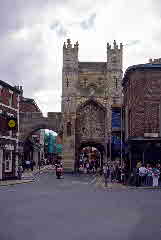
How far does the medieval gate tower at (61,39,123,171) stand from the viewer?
234ft

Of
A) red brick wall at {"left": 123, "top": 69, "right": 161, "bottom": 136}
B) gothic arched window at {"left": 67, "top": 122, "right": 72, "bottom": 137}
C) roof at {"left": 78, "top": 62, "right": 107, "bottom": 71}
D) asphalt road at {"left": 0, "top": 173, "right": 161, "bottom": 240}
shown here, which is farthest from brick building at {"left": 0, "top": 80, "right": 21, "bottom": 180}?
roof at {"left": 78, "top": 62, "right": 107, "bottom": 71}

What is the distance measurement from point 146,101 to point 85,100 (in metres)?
39.4

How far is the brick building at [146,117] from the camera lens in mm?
33281

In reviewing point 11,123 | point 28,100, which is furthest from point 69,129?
point 11,123

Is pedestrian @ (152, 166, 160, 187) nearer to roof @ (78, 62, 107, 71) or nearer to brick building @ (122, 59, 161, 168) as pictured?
brick building @ (122, 59, 161, 168)

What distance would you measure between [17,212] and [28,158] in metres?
71.8

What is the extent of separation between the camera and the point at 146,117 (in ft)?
110

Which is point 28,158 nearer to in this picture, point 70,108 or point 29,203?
point 70,108

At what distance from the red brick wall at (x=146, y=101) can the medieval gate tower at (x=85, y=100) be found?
1457 inches

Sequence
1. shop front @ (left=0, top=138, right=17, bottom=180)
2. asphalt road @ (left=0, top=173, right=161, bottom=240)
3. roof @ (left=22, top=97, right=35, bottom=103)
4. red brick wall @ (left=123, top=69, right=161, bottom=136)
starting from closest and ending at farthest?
asphalt road @ (left=0, top=173, right=161, bottom=240), red brick wall @ (left=123, top=69, right=161, bottom=136), shop front @ (left=0, top=138, right=17, bottom=180), roof @ (left=22, top=97, right=35, bottom=103)

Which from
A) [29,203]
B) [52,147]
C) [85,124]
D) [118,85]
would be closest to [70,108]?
[85,124]

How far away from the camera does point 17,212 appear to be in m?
14.0

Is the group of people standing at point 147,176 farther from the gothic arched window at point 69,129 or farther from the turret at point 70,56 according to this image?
the turret at point 70,56

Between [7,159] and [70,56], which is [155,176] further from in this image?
[70,56]
